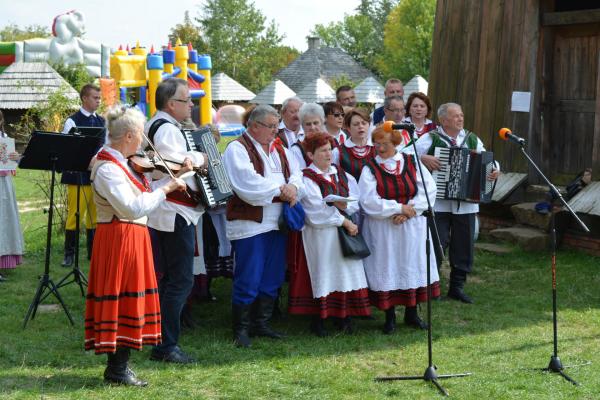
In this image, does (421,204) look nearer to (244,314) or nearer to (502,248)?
(244,314)

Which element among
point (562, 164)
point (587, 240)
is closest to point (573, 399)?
point (587, 240)

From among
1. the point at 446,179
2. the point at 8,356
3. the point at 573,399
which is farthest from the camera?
the point at 446,179

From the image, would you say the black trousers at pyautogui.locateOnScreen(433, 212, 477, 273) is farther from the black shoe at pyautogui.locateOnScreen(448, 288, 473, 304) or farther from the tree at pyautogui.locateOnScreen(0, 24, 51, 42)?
the tree at pyautogui.locateOnScreen(0, 24, 51, 42)

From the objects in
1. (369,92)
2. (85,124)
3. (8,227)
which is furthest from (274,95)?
(8,227)

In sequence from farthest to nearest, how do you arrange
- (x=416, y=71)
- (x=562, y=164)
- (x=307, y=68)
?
(x=307, y=68), (x=416, y=71), (x=562, y=164)

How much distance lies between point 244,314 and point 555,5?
7357 mm

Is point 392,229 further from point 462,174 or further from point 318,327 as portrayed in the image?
point 462,174

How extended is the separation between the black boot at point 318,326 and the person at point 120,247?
1.88 meters

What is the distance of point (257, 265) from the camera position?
655 centimetres

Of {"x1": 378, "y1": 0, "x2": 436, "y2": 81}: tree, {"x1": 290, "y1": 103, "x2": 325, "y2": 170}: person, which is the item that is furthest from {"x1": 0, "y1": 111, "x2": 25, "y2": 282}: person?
{"x1": 378, "y1": 0, "x2": 436, "y2": 81}: tree

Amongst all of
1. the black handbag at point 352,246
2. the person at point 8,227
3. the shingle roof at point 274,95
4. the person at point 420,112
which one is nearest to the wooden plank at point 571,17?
the person at point 420,112

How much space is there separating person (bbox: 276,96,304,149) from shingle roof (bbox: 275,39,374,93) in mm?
43826

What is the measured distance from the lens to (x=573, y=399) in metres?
5.33

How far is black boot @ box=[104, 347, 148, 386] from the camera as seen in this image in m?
5.41
